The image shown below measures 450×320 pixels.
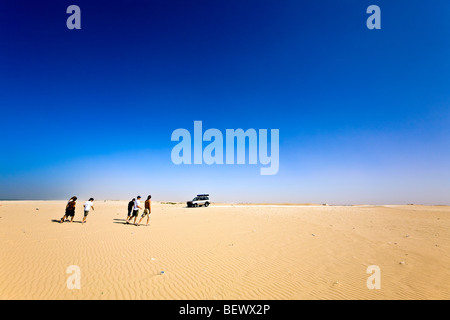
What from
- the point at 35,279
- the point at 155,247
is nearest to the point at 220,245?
the point at 155,247

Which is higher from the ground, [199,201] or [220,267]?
[220,267]

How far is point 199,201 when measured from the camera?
43.0 m

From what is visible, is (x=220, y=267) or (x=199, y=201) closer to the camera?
(x=220, y=267)

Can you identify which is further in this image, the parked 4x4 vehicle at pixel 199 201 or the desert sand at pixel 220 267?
the parked 4x4 vehicle at pixel 199 201

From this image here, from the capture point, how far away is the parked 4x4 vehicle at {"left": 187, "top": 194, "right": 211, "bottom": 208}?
1650 inches

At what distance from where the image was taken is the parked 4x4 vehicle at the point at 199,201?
41906 millimetres

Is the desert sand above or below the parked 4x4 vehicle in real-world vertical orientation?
A: above

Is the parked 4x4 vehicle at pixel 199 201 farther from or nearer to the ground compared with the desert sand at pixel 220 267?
nearer to the ground

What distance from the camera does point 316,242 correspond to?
12.5 m

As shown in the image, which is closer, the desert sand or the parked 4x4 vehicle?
the desert sand
